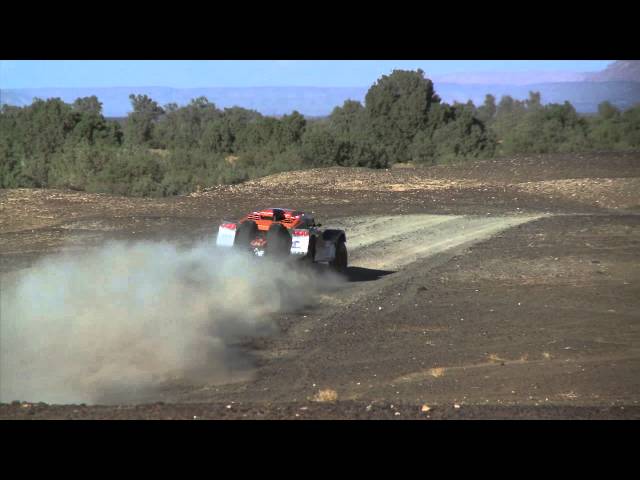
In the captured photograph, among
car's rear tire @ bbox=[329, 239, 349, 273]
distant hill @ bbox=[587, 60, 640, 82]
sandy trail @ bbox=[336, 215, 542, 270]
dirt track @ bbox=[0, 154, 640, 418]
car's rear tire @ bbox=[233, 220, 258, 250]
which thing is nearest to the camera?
dirt track @ bbox=[0, 154, 640, 418]

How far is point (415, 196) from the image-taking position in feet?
107

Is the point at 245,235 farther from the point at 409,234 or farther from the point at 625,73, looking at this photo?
the point at 625,73

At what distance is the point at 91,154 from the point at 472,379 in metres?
28.6

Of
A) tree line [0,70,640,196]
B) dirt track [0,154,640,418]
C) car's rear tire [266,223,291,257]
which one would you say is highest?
tree line [0,70,640,196]

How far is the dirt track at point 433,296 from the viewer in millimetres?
11016

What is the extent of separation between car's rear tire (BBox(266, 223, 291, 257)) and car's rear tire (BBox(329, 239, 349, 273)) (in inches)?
71.4

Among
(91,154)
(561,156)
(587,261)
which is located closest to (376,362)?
(587,261)

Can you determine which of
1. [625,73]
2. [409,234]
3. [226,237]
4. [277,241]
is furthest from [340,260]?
[625,73]

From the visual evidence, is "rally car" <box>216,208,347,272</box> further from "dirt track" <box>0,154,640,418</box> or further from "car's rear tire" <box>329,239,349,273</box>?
"dirt track" <box>0,154,640,418</box>

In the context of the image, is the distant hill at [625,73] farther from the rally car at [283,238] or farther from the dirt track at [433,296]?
the rally car at [283,238]

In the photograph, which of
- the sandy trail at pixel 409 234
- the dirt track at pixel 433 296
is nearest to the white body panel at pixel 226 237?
the dirt track at pixel 433 296

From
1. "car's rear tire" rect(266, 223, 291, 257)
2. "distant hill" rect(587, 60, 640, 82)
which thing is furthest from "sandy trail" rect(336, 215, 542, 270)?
"distant hill" rect(587, 60, 640, 82)

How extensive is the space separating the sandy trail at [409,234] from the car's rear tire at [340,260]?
1735 mm

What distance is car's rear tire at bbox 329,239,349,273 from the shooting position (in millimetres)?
18859
